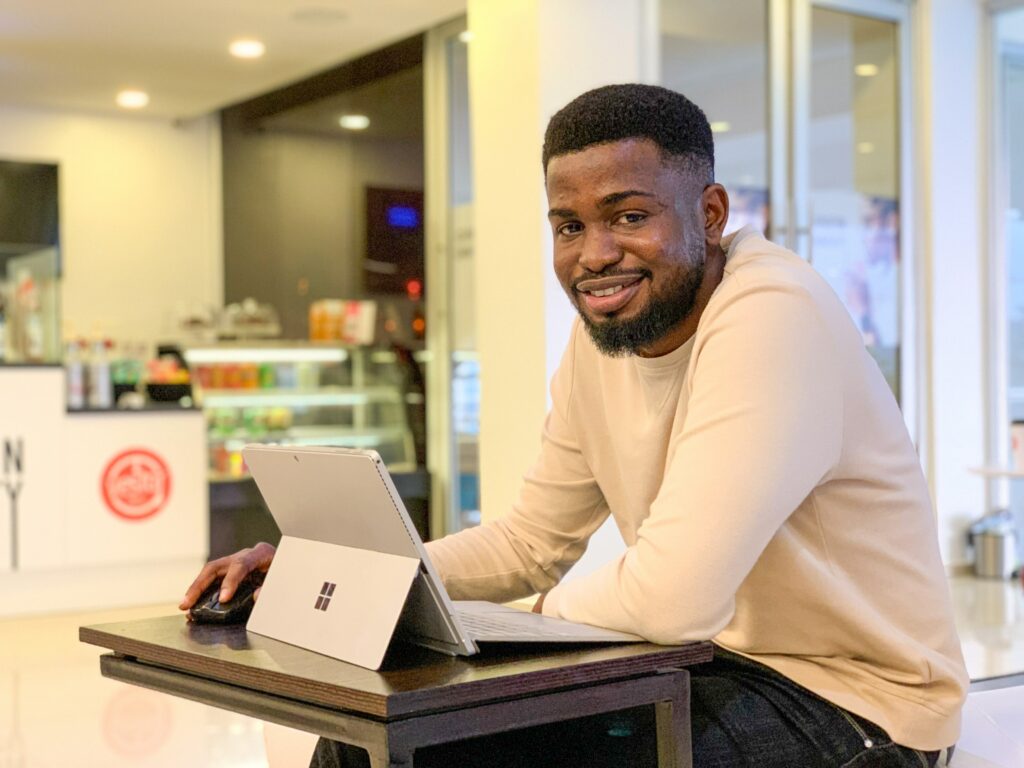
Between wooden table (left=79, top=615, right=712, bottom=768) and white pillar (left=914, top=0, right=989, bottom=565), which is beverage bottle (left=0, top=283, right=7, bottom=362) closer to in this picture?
white pillar (left=914, top=0, right=989, bottom=565)

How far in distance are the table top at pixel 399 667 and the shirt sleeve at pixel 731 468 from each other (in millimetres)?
55

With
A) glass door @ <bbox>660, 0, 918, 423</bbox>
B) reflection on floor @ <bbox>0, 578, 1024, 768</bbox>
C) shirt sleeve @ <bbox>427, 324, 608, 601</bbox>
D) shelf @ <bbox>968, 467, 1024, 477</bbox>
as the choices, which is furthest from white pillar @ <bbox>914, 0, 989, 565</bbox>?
shirt sleeve @ <bbox>427, 324, 608, 601</bbox>

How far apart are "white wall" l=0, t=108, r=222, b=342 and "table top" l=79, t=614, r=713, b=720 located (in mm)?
7760

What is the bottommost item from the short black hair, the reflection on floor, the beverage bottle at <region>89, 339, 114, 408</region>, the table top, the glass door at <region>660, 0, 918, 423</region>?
the reflection on floor

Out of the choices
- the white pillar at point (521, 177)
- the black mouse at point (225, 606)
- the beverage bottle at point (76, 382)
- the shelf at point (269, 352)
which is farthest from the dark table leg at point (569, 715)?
the shelf at point (269, 352)

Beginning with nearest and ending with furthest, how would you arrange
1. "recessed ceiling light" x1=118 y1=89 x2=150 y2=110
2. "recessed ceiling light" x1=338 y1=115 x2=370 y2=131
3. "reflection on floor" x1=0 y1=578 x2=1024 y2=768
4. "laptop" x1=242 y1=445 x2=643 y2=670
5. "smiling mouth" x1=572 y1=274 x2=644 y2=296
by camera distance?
"laptop" x1=242 y1=445 x2=643 y2=670 < "smiling mouth" x1=572 y1=274 x2=644 y2=296 < "reflection on floor" x1=0 y1=578 x2=1024 y2=768 < "recessed ceiling light" x1=338 y1=115 x2=370 y2=131 < "recessed ceiling light" x1=118 y1=89 x2=150 y2=110

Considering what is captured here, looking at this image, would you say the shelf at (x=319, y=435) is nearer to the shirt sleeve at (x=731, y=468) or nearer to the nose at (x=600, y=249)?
the nose at (x=600, y=249)

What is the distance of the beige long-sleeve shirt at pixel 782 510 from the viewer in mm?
1393

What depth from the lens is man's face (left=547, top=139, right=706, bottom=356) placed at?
1.56m

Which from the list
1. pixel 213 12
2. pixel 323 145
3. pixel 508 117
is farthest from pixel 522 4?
pixel 323 145

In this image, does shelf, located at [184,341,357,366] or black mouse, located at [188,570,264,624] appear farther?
shelf, located at [184,341,357,366]

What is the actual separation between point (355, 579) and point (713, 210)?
0.66 meters

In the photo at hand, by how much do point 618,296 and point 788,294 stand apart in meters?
0.23

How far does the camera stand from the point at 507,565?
1.85m
